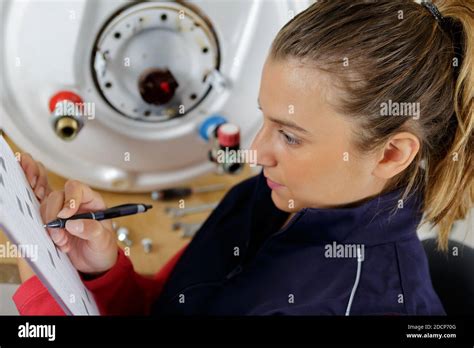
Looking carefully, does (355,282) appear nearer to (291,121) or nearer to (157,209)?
(291,121)

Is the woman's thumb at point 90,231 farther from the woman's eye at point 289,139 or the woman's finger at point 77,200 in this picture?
the woman's eye at point 289,139

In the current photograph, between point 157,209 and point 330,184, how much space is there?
0.97 ft

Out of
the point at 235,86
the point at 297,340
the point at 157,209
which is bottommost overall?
the point at 297,340

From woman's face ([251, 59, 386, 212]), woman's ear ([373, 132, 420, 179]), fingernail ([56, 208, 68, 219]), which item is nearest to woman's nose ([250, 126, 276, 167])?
woman's face ([251, 59, 386, 212])

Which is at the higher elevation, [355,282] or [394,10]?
[394,10]

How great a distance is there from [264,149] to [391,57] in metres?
0.16

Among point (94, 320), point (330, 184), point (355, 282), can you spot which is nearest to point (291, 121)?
point (330, 184)

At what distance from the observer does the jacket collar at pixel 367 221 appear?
2.11 feet

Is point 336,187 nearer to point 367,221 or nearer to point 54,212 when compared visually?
point 367,221

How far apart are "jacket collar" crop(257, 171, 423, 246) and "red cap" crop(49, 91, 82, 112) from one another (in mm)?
305

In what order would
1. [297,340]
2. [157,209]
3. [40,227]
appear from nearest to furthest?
1. [40,227]
2. [297,340]
3. [157,209]

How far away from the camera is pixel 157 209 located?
0.83m

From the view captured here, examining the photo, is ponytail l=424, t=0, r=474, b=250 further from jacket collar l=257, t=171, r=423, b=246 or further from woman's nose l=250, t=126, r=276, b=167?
woman's nose l=250, t=126, r=276, b=167

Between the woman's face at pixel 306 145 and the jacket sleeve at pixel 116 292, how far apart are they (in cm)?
21
